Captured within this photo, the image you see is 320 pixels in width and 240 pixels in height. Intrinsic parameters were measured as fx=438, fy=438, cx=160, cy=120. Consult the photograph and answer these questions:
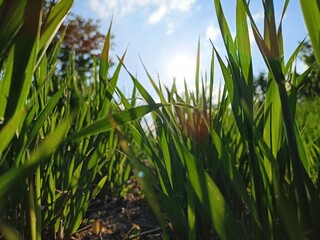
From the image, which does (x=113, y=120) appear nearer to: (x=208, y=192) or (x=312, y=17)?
(x=208, y=192)

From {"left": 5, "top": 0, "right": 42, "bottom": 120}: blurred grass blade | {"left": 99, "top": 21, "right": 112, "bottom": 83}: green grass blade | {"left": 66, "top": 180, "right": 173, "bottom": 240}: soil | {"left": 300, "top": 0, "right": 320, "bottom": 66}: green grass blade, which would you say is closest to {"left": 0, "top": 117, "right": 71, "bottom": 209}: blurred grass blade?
{"left": 5, "top": 0, "right": 42, "bottom": 120}: blurred grass blade

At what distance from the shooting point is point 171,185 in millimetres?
916

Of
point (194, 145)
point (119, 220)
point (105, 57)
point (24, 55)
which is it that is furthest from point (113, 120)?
point (119, 220)

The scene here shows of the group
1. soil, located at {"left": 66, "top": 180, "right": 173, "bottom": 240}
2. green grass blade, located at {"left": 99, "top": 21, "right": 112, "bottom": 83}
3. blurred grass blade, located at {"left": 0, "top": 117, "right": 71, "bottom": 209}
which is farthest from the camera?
soil, located at {"left": 66, "top": 180, "right": 173, "bottom": 240}

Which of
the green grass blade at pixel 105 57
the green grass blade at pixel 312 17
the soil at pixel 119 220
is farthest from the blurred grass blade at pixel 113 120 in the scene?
the soil at pixel 119 220

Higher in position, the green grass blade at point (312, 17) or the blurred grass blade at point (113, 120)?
the green grass blade at point (312, 17)

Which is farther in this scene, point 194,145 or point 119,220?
point 119,220

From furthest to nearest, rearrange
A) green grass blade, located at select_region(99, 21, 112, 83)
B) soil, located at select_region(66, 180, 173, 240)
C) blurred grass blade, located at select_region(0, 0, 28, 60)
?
soil, located at select_region(66, 180, 173, 240), green grass blade, located at select_region(99, 21, 112, 83), blurred grass blade, located at select_region(0, 0, 28, 60)

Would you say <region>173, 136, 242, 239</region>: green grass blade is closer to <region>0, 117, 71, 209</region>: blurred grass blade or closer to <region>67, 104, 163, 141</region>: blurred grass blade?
<region>67, 104, 163, 141</region>: blurred grass blade

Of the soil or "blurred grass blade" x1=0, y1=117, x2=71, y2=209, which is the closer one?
"blurred grass blade" x1=0, y1=117, x2=71, y2=209

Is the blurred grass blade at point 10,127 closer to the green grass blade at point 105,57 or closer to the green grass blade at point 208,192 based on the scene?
the green grass blade at point 208,192

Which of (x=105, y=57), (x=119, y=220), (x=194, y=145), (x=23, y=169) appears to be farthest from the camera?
(x=119, y=220)

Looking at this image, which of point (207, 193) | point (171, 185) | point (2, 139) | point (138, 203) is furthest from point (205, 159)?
point (138, 203)

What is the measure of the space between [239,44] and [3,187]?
47 cm
